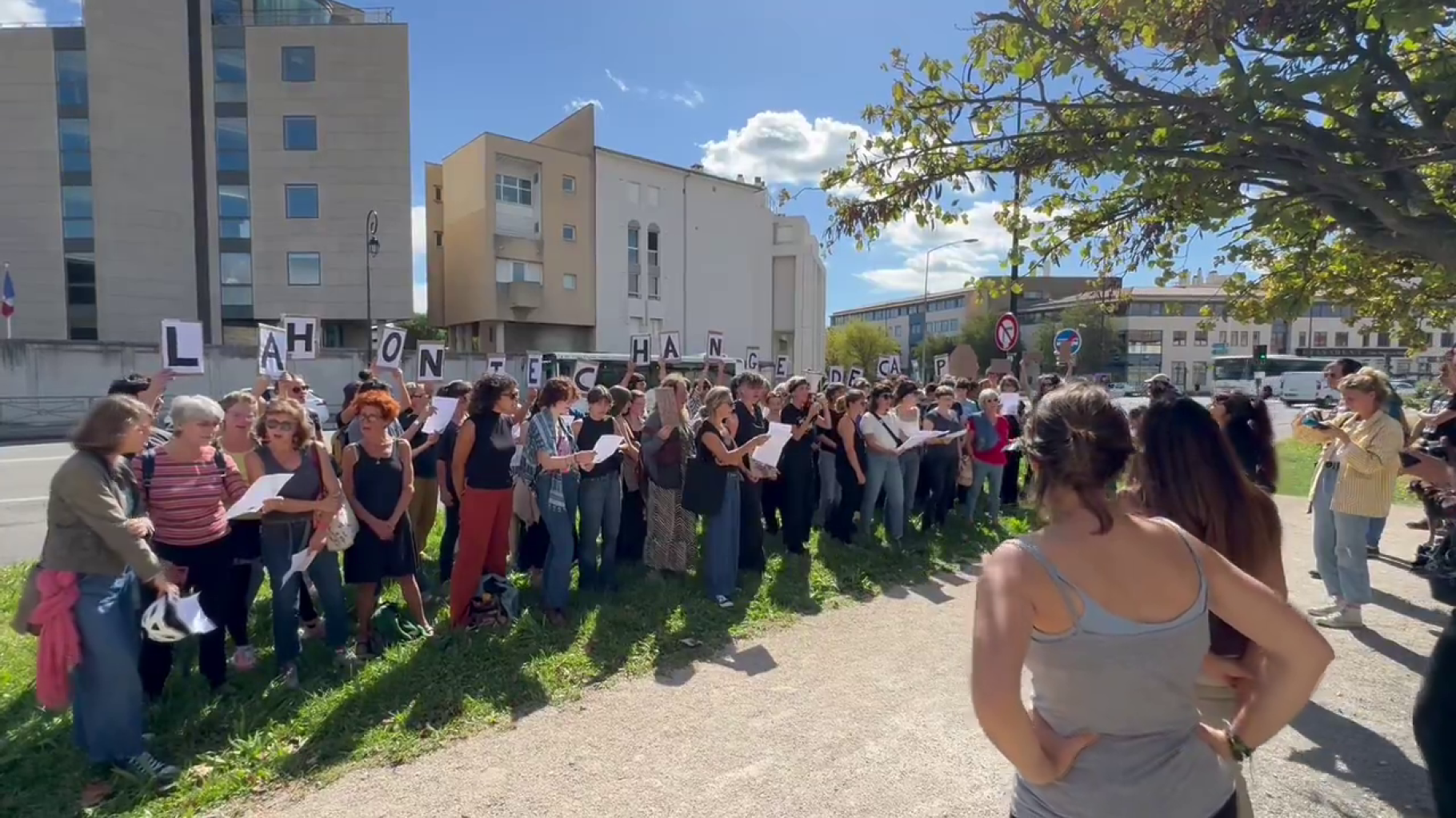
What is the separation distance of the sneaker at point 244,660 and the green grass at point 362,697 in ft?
0.23

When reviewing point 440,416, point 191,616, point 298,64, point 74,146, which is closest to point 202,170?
point 74,146

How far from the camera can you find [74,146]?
33.4 metres

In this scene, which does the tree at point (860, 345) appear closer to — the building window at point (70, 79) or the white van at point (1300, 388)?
the white van at point (1300, 388)

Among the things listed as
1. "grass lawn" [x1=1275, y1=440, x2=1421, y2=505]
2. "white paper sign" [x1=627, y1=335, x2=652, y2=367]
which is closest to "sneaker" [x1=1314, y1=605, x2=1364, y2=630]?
"grass lawn" [x1=1275, y1=440, x2=1421, y2=505]

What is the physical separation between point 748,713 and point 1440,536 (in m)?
6.94

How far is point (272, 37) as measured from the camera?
34.9 metres

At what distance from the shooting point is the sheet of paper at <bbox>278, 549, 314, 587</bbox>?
15.0 feet

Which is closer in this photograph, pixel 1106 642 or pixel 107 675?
pixel 1106 642

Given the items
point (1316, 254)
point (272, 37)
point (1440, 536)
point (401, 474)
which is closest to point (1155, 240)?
point (1316, 254)

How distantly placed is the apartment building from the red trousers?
110ft

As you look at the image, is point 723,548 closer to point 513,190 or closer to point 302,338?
point 302,338

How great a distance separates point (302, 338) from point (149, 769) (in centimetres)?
527

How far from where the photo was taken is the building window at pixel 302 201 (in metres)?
35.2

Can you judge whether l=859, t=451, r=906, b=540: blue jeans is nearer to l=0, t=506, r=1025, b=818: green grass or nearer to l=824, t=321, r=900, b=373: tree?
l=0, t=506, r=1025, b=818: green grass
